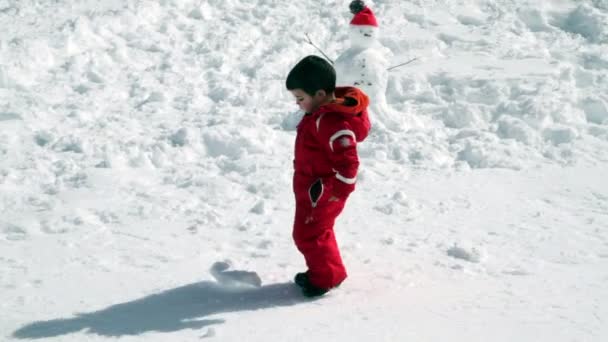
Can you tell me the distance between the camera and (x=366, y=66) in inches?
221

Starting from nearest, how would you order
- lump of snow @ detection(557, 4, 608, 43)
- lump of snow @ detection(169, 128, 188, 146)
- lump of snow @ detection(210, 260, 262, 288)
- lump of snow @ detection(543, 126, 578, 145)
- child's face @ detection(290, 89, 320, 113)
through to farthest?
child's face @ detection(290, 89, 320, 113) → lump of snow @ detection(210, 260, 262, 288) → lump of snow @ detection(169, 128, 188, 146) → lump of snow @ detection(543, 126, 578, 145) → lump of snow @ detection(557, 4, 608, 43)

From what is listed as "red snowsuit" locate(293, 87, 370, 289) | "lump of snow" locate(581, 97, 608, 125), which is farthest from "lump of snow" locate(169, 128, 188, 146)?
"lump of snow" locate(581, 97, 608, 125)

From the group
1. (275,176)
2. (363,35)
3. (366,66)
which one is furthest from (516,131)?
(275,176)

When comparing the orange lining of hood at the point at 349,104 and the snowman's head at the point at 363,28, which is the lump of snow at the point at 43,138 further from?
the orange lining of hood at the point at 349,104

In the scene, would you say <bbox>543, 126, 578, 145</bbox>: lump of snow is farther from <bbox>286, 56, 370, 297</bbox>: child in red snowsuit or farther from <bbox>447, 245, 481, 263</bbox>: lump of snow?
<bbox>286, 56, 370, 297</bbox>: child in red snowsuit

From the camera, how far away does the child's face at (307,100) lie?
3.10 metres

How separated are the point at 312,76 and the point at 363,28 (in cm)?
271

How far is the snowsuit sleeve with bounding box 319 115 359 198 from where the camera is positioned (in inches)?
118

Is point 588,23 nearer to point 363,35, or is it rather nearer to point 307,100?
point 363,35

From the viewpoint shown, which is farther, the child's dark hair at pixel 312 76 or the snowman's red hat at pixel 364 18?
the snowman's red hat at pixel 364 18

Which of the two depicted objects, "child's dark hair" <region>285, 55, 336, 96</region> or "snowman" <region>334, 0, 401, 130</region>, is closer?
"child's dark hair" <region>285, 55, 336, 96</region>

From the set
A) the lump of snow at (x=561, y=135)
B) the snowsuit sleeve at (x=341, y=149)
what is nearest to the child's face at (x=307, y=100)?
the snowsuit sleeve at (x=341, y=149)

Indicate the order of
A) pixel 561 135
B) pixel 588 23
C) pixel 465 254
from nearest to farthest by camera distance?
pixel 465 254, pixel 561 135, pixel 588 23

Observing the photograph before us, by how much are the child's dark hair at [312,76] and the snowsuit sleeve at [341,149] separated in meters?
0.16
